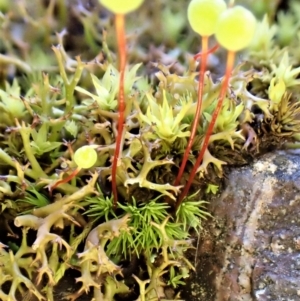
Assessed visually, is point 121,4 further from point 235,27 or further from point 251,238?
point 251,238

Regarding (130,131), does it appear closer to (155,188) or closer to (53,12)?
(155,188)

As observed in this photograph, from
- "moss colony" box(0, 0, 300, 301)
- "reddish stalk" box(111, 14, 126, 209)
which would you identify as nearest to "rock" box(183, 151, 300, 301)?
"moss colony" box(0, 0, 300, 301)

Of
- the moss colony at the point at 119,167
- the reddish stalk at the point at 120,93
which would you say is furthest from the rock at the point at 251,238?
the reddish stalk at the point at 120,93

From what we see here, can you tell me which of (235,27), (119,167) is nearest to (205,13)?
(235,27)

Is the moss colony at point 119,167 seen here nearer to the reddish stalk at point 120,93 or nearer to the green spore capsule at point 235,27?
the reddish stalk at point 120,93

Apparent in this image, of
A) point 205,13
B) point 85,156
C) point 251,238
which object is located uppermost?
point 205,13
